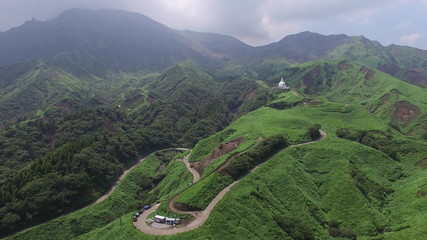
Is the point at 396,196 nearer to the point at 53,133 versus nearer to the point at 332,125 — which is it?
the point at 332,125

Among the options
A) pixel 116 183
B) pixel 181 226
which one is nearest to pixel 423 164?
pixel 181 226

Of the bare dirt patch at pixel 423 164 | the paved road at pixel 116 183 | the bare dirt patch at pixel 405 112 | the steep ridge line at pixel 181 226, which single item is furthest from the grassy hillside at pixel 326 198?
the bare dirt patch at pixel 405 112

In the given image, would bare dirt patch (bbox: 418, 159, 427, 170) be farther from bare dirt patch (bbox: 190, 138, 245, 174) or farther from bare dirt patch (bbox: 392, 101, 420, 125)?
bare dirt patch (bbox: 392, 101, 420, 125)

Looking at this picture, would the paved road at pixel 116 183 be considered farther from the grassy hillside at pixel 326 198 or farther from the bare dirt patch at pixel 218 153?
the bare dirt patch at pixel 218 153

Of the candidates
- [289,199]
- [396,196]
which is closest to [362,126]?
[396,196]

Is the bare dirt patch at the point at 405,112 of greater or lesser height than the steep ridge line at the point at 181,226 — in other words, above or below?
above

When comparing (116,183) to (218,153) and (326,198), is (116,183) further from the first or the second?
(326,198)

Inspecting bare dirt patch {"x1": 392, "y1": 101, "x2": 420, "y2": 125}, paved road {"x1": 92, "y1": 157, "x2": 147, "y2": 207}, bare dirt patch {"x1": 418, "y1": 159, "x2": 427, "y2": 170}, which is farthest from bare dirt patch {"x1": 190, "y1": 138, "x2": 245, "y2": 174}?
bare dirt patch {"x1": 392, "y1": 101, "x2": 420, "y2": 125}

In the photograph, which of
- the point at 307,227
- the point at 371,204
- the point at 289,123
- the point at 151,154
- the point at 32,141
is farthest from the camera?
the point at 32,141
